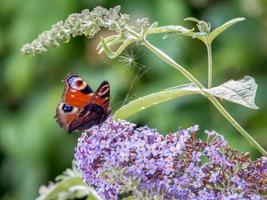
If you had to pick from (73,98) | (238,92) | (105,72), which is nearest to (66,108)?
(73,98)

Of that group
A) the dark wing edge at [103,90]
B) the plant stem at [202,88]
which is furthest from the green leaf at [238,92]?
the dark wing edge at [103,90]

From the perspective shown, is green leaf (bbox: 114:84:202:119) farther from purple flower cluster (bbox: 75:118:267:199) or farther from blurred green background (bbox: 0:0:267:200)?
blurred green background (bbox: 0:0:267:200)

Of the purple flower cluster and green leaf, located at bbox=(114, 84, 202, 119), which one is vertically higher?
green leaf, located at bbox=(114, 84, 202, 119)

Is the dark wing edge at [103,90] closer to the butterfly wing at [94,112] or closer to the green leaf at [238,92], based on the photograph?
the butterfly wing at [94,112]

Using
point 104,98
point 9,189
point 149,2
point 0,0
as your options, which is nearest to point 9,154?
point 9,189

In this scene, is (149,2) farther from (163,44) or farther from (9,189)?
(9,189)

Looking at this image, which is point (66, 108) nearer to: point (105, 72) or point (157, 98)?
point (157, 98)

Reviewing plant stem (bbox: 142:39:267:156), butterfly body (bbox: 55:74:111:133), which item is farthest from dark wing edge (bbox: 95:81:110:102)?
plant stem (bbox: 142:39:267:156)
